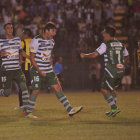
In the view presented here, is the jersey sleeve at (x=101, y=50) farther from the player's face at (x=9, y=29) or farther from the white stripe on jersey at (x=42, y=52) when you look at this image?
the player's face at (x=9, y=29)

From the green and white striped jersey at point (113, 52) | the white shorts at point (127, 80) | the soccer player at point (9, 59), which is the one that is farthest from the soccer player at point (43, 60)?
the white shorts at point (127, 80)

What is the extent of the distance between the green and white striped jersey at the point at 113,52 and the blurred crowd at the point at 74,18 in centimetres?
1254

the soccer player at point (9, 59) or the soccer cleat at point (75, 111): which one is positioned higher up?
the soccer player at point (9, 59)

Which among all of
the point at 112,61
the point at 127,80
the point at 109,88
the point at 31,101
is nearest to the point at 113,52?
the point at 112,61

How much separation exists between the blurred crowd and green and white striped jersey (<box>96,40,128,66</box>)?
12538 mm

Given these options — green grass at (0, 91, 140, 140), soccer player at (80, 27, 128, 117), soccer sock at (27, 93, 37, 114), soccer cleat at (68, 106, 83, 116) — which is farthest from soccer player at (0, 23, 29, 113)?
soccer player at (80, 27, 128, 117)

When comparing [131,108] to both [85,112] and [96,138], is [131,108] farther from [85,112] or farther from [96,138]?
[96,138]

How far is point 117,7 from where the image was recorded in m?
26.7

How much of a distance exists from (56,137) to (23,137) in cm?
57

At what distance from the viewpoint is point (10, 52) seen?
431 inches

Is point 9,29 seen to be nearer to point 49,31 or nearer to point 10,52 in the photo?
point 10,52

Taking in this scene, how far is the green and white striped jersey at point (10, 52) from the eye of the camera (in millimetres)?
10938

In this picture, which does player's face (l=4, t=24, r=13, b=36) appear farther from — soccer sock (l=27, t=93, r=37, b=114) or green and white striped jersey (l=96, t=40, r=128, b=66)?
green and white striped jersey (l=96, t=40, r=128, b=66)

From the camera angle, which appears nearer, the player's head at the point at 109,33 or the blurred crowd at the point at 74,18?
the player's head at the point at 109,33
